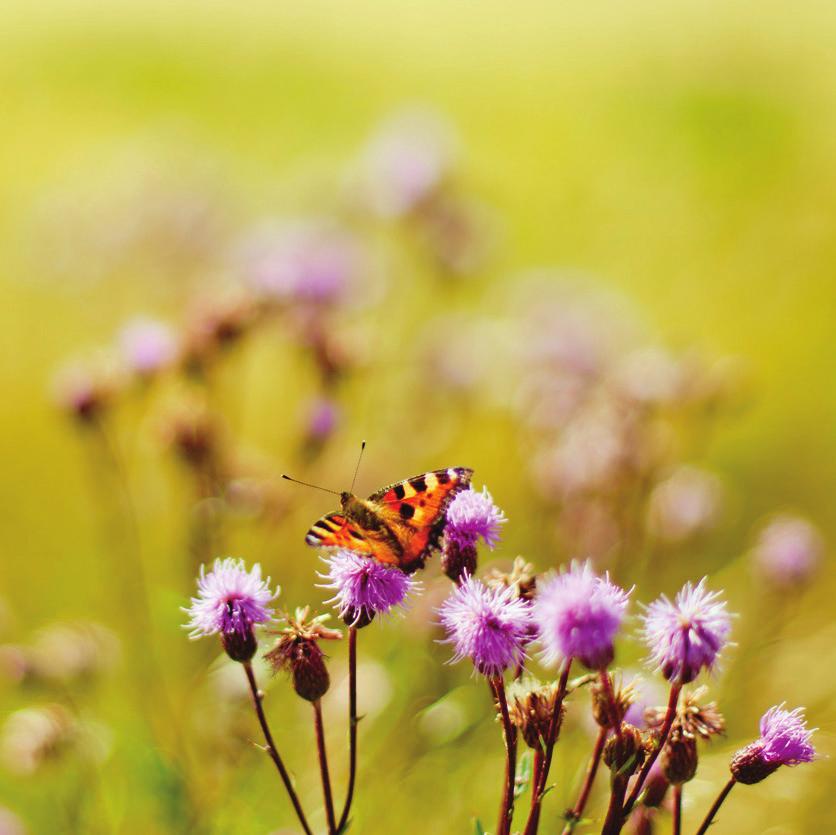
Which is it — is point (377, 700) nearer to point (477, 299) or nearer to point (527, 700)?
point (527, 700)

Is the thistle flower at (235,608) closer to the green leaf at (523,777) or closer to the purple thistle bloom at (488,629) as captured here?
the purple thistle bloom at (488,629)

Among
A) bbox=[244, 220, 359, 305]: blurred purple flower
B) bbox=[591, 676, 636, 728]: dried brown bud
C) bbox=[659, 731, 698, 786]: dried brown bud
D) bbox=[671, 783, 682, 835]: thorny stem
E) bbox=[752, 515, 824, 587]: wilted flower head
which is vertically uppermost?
bbox=[244, 220, 359, 305]: blurred purple flower

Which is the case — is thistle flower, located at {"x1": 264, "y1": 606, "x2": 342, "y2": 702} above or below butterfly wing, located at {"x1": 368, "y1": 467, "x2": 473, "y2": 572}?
below

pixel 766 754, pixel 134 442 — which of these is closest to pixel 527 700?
pixel 766 754

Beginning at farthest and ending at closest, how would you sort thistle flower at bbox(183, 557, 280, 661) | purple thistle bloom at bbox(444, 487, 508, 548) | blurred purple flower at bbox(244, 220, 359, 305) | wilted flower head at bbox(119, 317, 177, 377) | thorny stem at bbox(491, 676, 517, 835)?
blurred purple flower at bbox(244, 220, 359, 305), wilted flower head at bbox(119, 317, 177, 377), purple thistle bloom at bbox(444, 487, 508, 548), thistle flower at bbox(183, 557, 280, 661), thorny stem at bbox(491, 676, 517, 835)

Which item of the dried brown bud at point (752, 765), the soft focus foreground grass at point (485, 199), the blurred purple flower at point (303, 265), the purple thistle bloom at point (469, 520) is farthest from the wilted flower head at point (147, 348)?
the dried brown bud at point (752, 765)

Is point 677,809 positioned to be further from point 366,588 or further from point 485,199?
point 485,199

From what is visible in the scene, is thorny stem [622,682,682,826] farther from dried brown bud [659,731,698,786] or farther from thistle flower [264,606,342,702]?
thistle flower [264,606,342,702]

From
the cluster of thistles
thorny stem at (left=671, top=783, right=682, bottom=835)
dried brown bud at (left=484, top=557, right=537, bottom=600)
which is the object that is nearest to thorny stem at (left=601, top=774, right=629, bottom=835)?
the cluster of thistles
